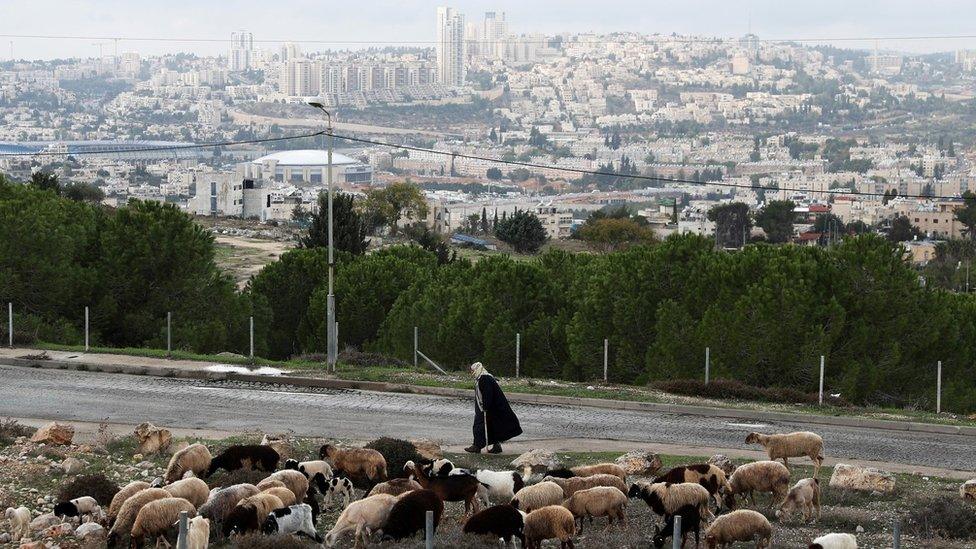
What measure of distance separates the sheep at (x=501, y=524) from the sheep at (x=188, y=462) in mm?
3624

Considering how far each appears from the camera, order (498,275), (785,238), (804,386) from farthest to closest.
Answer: (785,238) → (498,275) → (804,386)

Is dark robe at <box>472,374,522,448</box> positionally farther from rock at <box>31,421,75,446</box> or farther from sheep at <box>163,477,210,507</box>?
rock at <box>31,421,75,446</box>

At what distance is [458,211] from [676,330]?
538 feet

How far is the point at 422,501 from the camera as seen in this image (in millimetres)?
12172

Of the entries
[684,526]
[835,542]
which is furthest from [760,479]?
[835,542]

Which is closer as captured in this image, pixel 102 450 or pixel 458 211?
pixel 102 450

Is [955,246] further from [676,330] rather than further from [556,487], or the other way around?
[556,487]

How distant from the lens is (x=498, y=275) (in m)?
28.4

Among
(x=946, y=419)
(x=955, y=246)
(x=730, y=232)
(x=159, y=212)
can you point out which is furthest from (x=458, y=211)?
(x=946, y=419)

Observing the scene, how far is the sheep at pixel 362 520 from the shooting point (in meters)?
11.8

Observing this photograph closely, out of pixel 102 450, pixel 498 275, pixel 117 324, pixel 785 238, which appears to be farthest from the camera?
pixel 785 238

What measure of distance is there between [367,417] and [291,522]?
7.31 m

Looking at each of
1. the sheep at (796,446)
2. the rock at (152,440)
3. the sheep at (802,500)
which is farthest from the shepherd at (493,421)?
the sheep at (802,500)

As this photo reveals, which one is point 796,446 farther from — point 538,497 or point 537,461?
point 538,497
